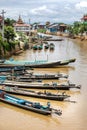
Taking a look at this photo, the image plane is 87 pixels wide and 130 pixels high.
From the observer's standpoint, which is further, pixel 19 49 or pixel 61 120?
pixel 19 49

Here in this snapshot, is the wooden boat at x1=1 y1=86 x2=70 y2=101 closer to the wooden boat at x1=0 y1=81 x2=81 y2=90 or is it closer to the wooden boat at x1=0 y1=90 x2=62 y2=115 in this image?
the wooden boat at x1=0 y1=81 x2=81 y2=90

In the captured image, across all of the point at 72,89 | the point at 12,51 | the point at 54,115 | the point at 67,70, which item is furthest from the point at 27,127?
the point at 12,51

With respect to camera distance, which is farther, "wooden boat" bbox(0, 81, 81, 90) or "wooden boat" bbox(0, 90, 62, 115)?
"wooden boat" bbox(0, 81, 81, 90)

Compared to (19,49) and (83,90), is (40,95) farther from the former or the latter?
(19,49)

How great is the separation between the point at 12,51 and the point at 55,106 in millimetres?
22363

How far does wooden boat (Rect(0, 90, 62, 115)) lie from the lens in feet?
58.9

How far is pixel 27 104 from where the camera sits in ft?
61.7

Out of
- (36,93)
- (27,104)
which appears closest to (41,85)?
(36,93)

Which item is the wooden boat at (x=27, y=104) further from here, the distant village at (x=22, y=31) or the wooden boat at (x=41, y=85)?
the distant village at (x=22, y=31)

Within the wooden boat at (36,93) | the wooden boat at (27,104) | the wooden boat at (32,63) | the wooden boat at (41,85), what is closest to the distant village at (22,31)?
the wooden boat at (32,63)

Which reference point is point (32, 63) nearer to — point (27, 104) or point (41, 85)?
point (41, 85)

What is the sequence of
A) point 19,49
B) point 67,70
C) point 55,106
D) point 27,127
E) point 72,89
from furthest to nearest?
point 19,49
point 67,70
point 72,89
point 55,106
point 27,127

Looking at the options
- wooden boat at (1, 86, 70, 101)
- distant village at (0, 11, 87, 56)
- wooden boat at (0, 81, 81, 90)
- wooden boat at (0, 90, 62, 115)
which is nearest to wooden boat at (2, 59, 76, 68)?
distant village at (0, 11, 87, 56)

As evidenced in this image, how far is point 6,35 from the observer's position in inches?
1666
